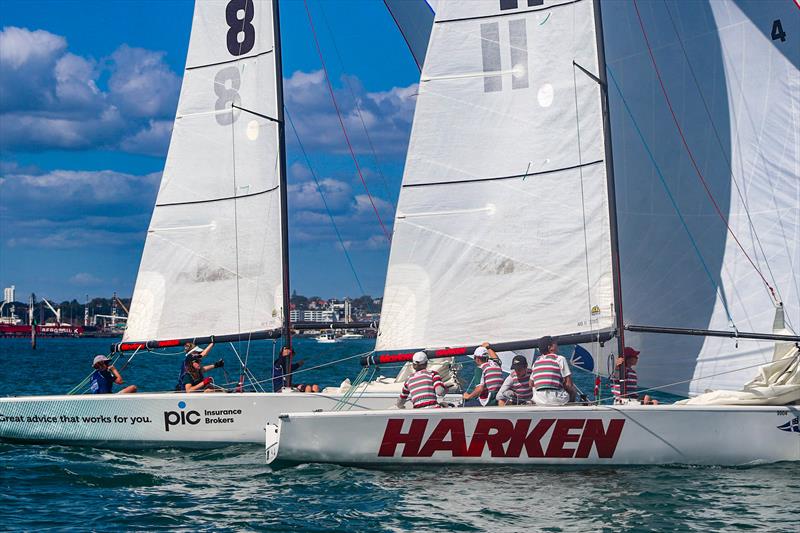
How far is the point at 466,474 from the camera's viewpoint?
44.0 feet

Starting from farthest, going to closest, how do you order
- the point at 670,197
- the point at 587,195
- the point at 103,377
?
the point at 103,377, the point at 670,197, the point at 587,195

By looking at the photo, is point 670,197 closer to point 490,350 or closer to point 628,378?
point 628,378

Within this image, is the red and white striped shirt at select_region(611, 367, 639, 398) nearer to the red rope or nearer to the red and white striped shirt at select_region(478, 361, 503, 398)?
the red and white striped shirt at select_region(478, 361, 503, 398)

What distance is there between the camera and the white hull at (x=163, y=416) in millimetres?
16891

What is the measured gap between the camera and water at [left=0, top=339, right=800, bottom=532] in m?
11.2

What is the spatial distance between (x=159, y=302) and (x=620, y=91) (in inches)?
346

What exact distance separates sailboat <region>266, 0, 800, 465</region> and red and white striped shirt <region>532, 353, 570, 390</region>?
1.56 feet

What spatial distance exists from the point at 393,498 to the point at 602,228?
488 cm

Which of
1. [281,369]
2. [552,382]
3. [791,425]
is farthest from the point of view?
[281,369]

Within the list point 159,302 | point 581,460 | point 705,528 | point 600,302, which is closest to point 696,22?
point 600,302

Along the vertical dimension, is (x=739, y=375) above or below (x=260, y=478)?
above

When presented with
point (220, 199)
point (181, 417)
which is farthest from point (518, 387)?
point (220, 199)

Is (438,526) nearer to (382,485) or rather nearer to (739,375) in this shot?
(382,485)

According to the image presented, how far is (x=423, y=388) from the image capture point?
46.2 feet
